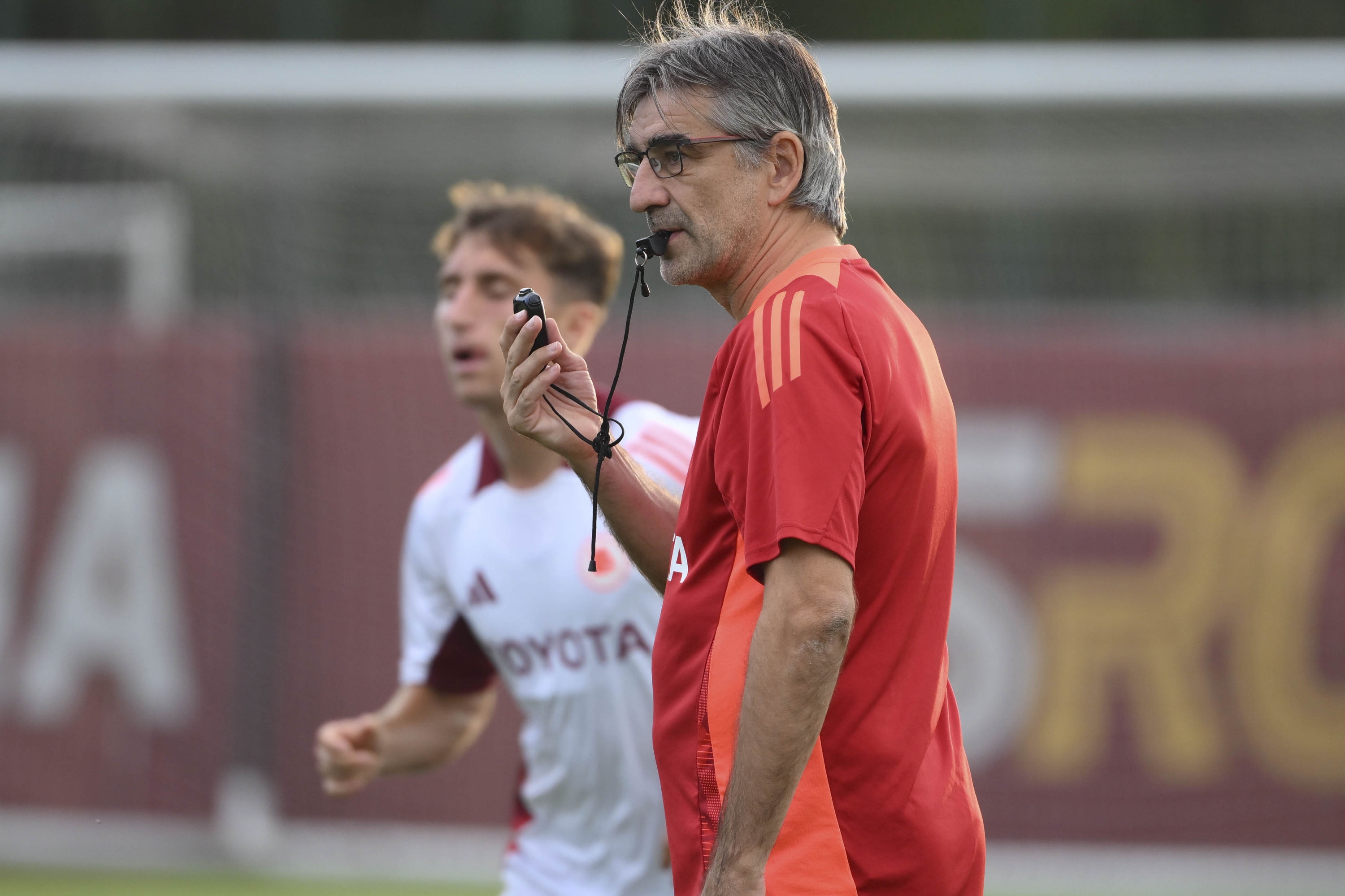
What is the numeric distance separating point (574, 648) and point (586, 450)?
100 centimetres

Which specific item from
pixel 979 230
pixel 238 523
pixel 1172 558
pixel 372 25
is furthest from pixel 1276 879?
pixel 372 25

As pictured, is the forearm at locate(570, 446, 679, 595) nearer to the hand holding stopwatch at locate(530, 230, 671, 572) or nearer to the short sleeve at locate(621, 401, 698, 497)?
the hand holding stopwatch at locate(530, 230, 671, 572)

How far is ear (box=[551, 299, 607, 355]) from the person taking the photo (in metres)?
3.78

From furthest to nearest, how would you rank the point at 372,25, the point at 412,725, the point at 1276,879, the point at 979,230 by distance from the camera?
the point at 372,25 → the point at 979,230 → the point at 1276,879 → the point at 412,725

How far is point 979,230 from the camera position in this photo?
918 centimetres

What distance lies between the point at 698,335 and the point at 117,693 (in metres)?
3.94

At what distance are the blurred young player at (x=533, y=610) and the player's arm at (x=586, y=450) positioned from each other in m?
0.54

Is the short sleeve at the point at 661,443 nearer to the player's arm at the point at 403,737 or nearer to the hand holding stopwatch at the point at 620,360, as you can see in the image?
the hand holding stopwatch at the point at 620,360

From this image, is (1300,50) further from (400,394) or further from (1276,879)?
(400,394)

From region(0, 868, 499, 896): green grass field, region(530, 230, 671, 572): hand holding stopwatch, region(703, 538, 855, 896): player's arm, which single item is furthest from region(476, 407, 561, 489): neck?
region(0, 868, 499, 896): green grass field

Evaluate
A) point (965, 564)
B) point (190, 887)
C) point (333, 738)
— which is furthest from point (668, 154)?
point (190, 887)

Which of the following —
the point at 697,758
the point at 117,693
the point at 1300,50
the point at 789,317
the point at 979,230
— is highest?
the point at 1300,50

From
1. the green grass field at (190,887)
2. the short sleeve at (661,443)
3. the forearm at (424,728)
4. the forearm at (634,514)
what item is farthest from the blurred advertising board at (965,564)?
the forearm at (634,514)

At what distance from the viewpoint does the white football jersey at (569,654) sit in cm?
331
